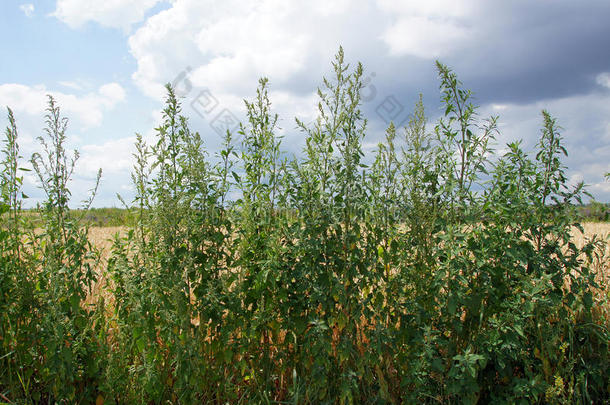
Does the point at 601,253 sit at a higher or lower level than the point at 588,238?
lower

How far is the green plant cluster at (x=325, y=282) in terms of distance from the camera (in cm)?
262

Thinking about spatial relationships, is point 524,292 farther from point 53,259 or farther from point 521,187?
point 53,259

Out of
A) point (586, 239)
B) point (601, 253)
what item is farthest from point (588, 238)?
point (586, 239)

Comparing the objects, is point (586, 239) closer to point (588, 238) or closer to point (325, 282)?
point (588, 238)

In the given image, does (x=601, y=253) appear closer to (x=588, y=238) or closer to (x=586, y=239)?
(x=588, y=238)

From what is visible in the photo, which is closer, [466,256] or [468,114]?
[466,256]

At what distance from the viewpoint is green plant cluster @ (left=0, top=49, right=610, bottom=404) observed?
262 centimetres

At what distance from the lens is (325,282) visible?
2576 mm

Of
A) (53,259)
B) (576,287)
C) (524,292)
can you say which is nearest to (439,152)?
(524,292)

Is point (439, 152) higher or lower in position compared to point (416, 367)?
higher

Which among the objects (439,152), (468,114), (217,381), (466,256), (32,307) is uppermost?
(468,114)

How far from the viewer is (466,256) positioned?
271 cm

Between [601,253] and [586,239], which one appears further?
[601,253]

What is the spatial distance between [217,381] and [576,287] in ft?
8.18
